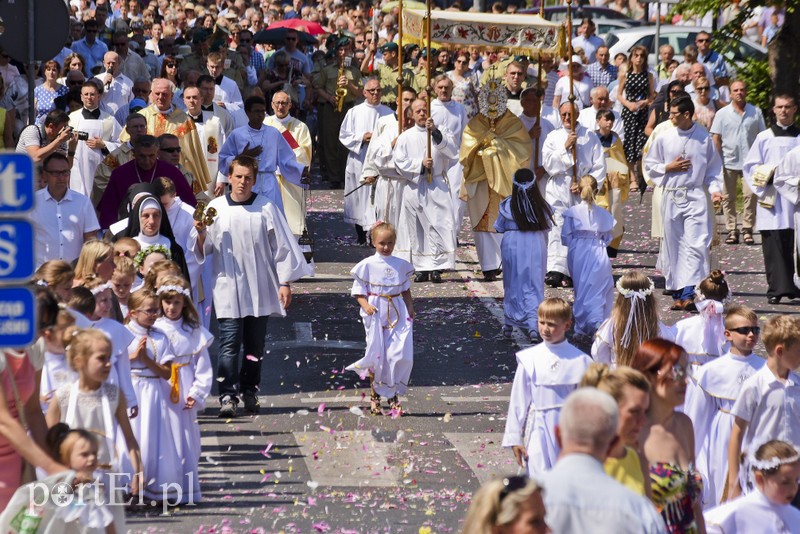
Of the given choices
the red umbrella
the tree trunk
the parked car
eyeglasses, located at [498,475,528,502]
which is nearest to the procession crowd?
eyeglasses, located at [498,475,528,502]

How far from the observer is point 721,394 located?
889 centimetres

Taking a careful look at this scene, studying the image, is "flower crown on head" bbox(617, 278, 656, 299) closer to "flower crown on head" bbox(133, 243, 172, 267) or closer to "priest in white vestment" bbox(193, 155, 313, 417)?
"priest in white vestment" bbox(193, 155, 313, 417)

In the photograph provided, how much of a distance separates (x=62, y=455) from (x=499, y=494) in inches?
86.5

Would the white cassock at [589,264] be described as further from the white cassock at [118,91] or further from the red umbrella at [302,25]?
the red umbrella at [302,25]

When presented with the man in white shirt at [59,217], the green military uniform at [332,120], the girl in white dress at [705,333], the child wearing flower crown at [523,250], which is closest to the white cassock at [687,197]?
the child wearing flower crown at [523,250]

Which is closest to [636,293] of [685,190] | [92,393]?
[92,393]

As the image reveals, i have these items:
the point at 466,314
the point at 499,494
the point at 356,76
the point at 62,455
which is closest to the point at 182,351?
the point at 62,455

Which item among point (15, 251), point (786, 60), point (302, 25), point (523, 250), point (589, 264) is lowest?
point (589, 264)

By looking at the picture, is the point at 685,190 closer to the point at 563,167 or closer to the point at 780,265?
the point at 780,265

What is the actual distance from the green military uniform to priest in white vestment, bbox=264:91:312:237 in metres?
6.74

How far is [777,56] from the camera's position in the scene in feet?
66.6

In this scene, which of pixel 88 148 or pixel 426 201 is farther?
pixel 426 201

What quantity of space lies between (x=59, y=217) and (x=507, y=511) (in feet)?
24.4

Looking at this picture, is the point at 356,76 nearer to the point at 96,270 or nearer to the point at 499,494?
the point at 96,270
